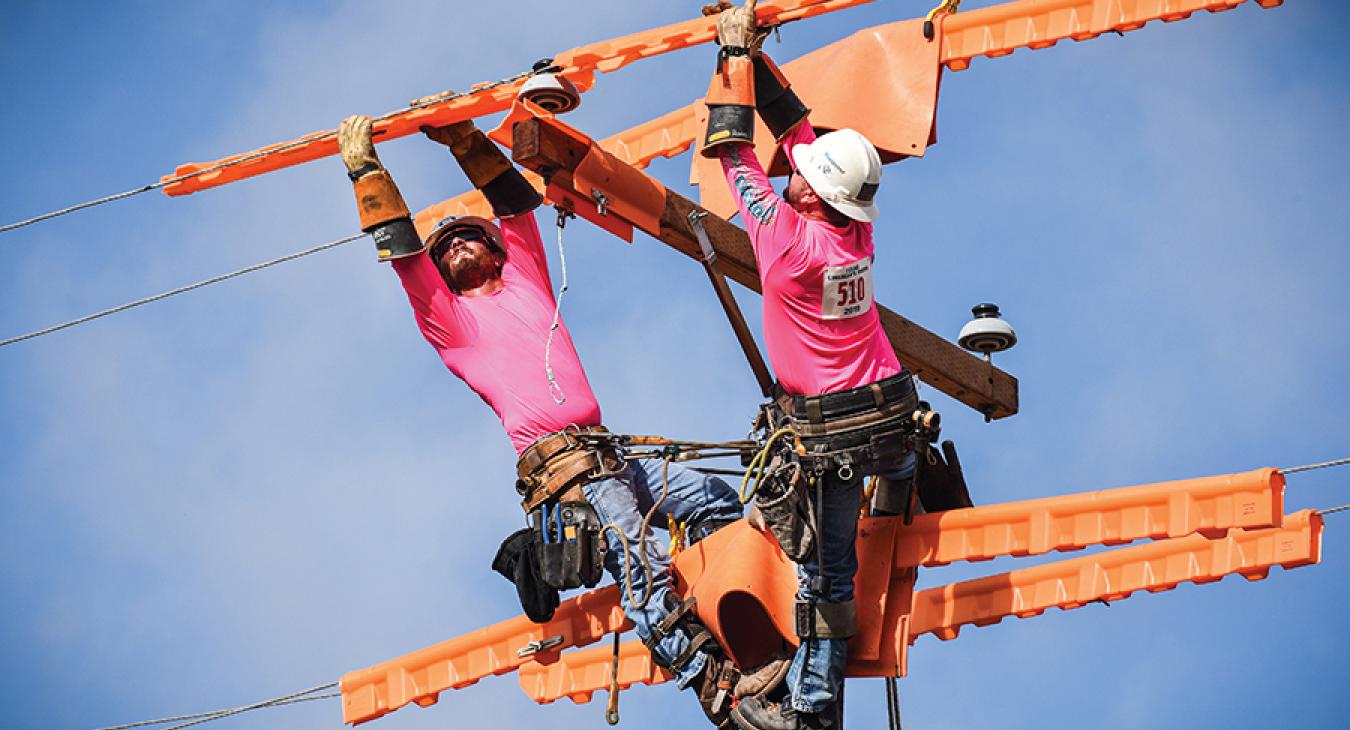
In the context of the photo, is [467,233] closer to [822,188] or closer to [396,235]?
[396,235]

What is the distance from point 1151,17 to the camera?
50.6ft

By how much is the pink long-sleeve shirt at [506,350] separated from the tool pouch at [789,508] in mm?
1328

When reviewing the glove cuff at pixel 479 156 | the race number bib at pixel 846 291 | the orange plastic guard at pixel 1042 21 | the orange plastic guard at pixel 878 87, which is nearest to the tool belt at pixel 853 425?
the race number bib at pixel 846 291

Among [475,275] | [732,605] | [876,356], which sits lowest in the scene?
[732,605]

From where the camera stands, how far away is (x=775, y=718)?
49.2ft

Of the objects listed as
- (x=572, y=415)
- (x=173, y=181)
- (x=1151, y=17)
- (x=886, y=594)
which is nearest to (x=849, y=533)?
(x=886, y=594)

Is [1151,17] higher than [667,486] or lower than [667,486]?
higher

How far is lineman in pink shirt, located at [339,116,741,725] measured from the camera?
50.5 feet

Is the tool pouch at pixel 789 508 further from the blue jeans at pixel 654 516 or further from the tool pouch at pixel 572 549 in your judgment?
the tool pouch at pixel 572 549

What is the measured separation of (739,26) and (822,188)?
101cm

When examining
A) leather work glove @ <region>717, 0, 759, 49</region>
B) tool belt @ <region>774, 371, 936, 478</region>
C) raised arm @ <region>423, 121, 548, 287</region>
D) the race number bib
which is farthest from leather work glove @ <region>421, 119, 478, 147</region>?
Result: tool belt @ <region>774, 371, 936, 478</region>

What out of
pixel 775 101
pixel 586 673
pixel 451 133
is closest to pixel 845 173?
pixel 775 101

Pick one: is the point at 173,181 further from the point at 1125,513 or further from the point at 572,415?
the point at 1125,513

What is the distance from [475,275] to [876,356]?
2512mm
